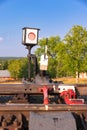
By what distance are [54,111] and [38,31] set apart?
4.47 m

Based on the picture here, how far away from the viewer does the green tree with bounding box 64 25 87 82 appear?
133 ft

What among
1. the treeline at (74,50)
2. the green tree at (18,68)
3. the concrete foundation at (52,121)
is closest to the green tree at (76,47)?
the treeline at (74,50)

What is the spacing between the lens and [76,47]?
4084cm

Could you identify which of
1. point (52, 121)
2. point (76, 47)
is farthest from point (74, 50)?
point (52, 121)

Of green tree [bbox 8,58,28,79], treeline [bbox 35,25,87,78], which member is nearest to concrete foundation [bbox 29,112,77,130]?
treeline [bbox 35,25,87,78]

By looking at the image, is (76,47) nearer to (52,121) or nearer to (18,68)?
(18,68)

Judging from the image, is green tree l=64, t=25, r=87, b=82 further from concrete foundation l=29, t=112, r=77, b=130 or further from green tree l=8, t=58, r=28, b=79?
concrete foundation l=29, t=112, r=77, b=130

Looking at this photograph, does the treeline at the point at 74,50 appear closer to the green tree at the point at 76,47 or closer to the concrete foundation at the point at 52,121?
the green tree at the point at 76,47

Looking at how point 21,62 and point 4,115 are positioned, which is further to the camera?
point 21,62

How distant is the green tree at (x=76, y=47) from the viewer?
4053 cm

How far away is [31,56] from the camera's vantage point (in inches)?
316

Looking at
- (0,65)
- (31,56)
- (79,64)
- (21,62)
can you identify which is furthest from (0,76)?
(31,56)

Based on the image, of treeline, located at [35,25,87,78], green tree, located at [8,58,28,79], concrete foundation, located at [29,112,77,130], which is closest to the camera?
concrete foundation, located at [29,112,77,130]

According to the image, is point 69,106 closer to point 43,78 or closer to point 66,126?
point 66,126
